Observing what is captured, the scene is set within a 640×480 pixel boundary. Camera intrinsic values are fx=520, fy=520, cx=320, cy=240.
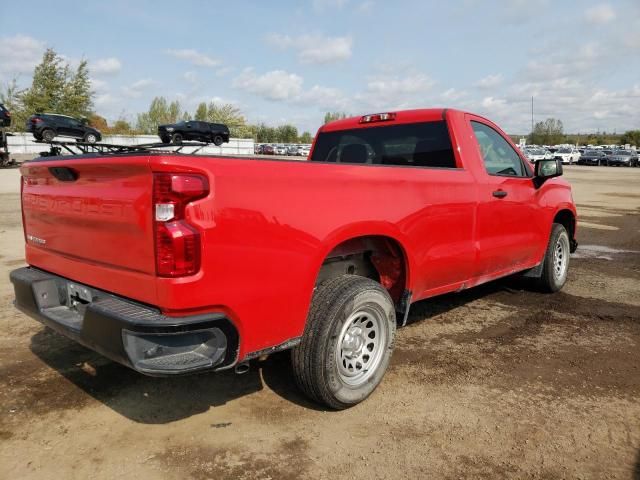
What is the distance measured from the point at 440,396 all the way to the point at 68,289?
7.88ft

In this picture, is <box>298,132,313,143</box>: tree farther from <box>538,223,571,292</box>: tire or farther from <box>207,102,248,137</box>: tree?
<box>538,223,571,292</box>: tire

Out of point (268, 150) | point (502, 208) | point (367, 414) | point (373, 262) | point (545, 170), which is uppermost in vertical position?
point (268, 150)

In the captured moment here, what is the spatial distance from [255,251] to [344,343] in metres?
0.97

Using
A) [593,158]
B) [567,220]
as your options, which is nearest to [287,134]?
[593,158]

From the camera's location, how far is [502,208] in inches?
177

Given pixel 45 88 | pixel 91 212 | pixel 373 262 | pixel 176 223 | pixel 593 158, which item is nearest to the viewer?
pixel 176 223

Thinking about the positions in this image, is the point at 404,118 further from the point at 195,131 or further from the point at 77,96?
the point at 77,96

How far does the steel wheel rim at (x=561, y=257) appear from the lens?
580cm

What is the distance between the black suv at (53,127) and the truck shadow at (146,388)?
84.0 feet

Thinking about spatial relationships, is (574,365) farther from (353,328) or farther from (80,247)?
(80,247)

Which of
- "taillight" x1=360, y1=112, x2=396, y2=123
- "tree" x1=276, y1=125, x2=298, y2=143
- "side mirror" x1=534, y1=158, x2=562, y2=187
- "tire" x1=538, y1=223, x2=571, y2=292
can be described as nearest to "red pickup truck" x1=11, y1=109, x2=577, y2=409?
"taillight" x1=360, y1=112, x2=396, y2=123

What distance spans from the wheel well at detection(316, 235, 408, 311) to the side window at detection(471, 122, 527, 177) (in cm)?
140

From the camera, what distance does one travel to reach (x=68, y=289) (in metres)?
3.06

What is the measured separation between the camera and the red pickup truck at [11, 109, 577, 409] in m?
2.37
